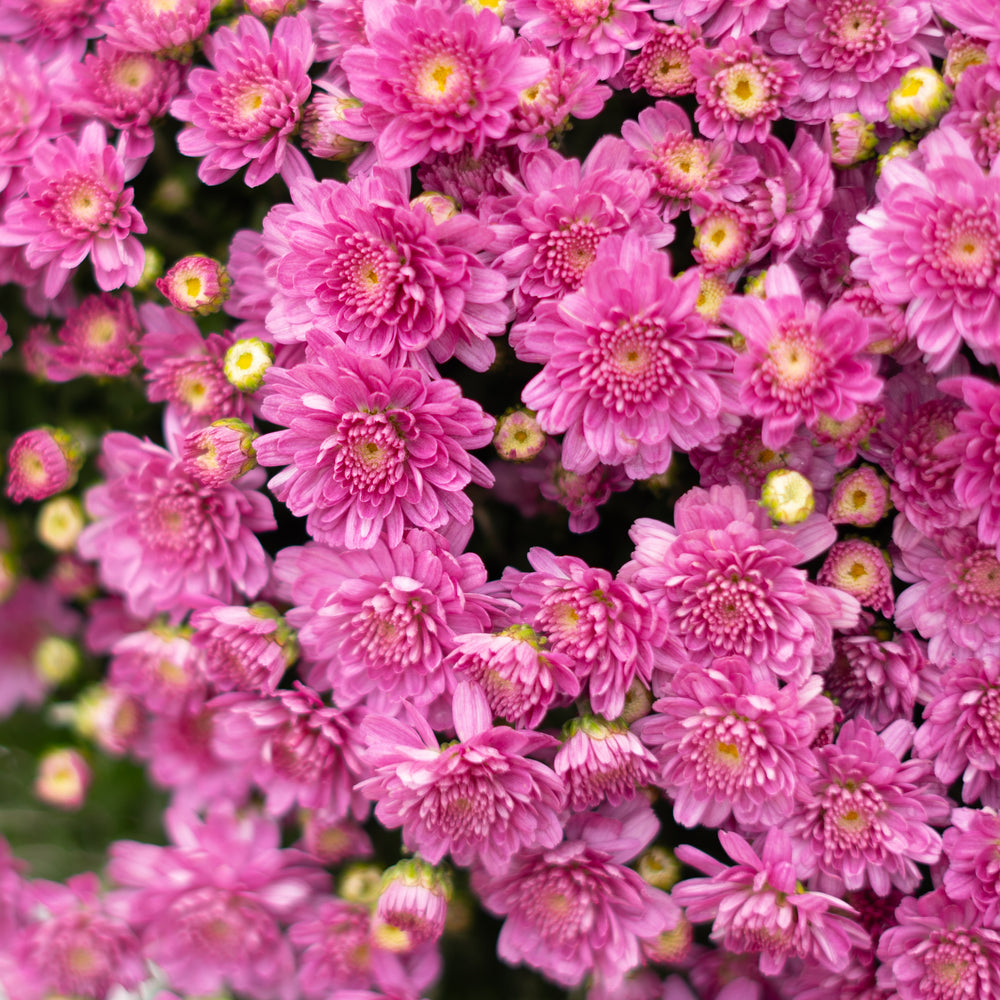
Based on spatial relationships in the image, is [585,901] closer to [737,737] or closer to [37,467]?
[737,737]

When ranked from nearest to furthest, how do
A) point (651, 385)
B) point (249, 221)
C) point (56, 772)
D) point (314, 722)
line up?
point (651, 385)
point (314, 722)
point (249, 221)
point (56, 772)

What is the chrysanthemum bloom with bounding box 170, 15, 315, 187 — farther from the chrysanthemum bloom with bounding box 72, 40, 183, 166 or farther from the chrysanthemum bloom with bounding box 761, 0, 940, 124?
the chrysanthemum bloom with bounding box 761, 0, 940, 124

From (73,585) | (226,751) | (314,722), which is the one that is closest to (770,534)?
(314,722)

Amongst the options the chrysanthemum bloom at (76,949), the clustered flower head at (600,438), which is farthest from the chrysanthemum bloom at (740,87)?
the chrysanthemum bloom at (76,949)

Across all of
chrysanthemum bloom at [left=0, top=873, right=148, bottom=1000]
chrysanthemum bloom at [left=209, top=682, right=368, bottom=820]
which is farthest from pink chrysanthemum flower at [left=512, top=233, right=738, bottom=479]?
chrysanthemum bloom at [left=0, top=873, right=148, bottom=1000]

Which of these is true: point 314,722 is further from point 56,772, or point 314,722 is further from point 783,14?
point 783,14

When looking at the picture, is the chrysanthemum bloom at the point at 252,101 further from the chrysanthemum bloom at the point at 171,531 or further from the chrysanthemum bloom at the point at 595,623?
the chrysanthemum bloom at the point at 595,623
